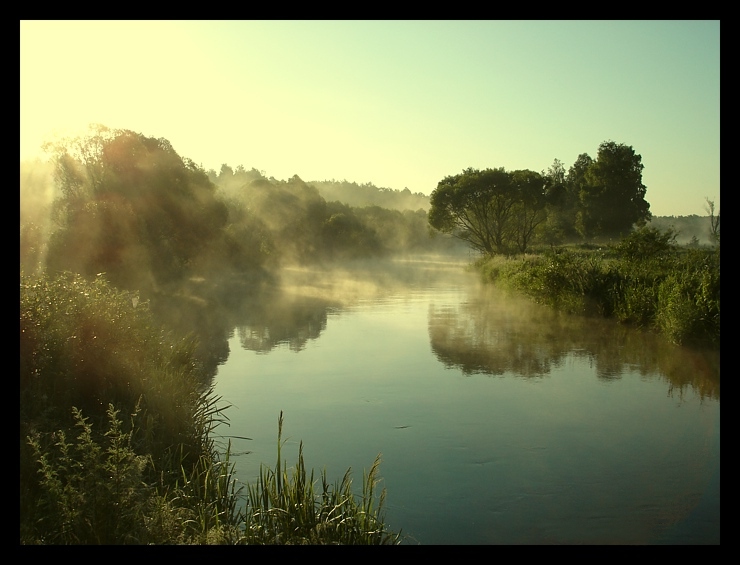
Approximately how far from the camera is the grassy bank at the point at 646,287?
14.6 metres

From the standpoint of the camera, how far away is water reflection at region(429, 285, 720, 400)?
1284cm

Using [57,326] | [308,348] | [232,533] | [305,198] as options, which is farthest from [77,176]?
[305,198]

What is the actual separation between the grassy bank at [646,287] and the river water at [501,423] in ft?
2.07

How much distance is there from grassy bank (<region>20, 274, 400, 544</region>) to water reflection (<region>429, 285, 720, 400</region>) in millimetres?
6912

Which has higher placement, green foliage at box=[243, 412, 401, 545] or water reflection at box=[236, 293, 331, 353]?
water reflection at box=[236, 293, 331, 353]

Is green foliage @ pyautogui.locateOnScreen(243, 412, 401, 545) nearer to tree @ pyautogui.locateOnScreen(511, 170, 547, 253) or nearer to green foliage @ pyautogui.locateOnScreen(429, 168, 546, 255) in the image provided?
tree @ pyautogui.locateOnScreen(511, 170, 547, 253)

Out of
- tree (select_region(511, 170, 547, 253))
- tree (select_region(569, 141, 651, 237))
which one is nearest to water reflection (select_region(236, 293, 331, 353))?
tree (select_region(511, 170, 547, 253))

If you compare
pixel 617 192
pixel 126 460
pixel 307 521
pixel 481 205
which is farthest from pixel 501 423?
pixel 617 192

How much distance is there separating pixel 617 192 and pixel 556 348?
38.1m

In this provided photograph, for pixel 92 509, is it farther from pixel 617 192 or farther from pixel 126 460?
pixel 617 192

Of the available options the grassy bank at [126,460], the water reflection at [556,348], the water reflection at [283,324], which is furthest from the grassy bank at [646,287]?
the grassy bank at [126,460]

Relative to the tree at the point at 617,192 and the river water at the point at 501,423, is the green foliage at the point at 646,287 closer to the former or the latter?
the river water at the point at 501,423
